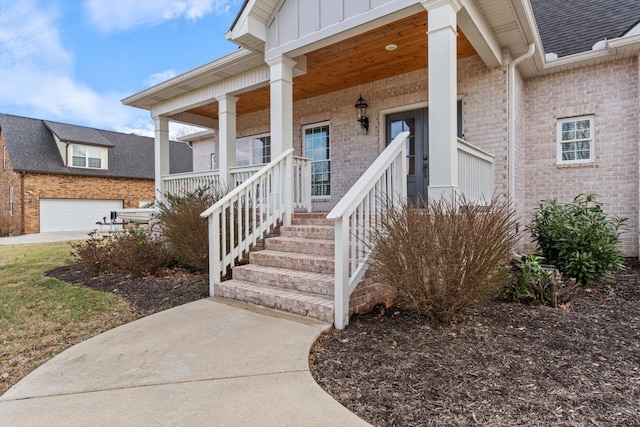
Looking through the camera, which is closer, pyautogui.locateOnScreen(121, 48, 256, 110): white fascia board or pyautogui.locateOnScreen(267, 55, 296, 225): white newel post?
pyautogui.locateOnScreen(267, 55, 296, 225): white newel post

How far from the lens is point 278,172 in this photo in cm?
578

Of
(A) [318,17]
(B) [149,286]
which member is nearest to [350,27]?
(A) [318,17]

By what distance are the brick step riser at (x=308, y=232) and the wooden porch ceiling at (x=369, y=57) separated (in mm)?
A: 3134

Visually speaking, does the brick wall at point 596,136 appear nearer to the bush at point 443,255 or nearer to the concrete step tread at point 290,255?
the bush at point 443,255

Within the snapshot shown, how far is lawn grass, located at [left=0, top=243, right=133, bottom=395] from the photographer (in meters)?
3.02

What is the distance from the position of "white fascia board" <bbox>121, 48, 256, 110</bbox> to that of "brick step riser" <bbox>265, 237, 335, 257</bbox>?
367 cm

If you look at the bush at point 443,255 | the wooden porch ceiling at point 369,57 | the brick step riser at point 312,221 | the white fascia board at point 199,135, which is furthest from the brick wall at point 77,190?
the bush at point 443,255

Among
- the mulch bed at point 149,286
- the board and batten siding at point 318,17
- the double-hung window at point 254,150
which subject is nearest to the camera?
the mulch bed at point 149,286

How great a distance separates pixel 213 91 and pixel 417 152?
178 inches

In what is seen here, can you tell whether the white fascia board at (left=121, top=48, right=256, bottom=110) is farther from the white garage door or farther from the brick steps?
the white garage door

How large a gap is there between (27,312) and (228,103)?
5.14m

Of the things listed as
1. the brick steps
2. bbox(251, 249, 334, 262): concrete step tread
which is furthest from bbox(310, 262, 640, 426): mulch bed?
bbox(251, 249, 334, 262): concrete step tread

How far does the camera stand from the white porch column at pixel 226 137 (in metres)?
7.69

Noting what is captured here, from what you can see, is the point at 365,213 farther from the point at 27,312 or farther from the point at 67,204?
the point at 67,204
